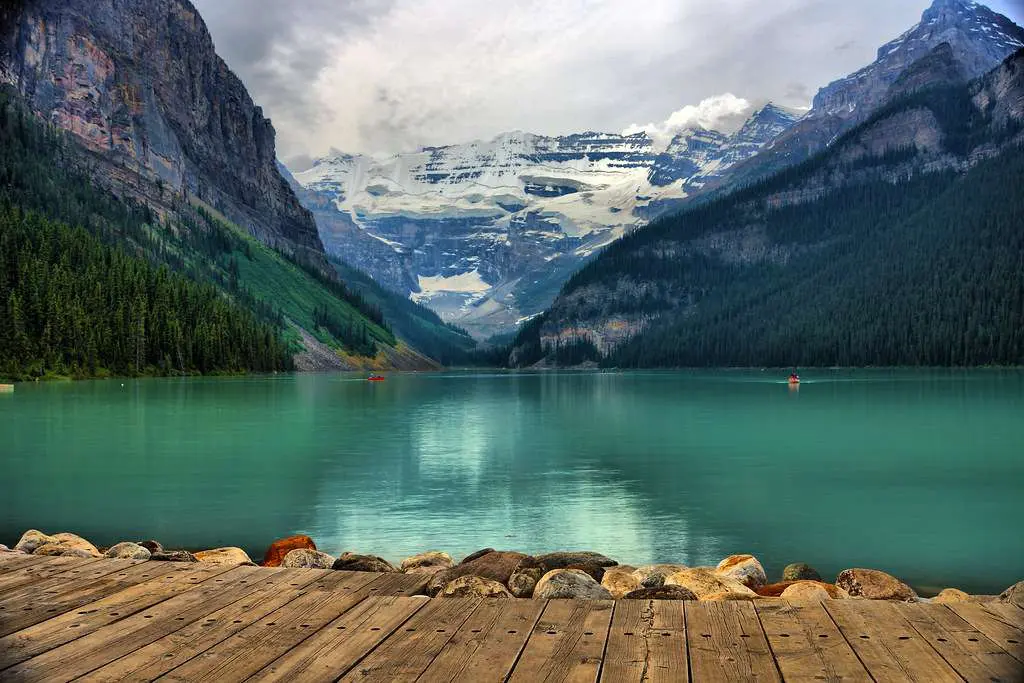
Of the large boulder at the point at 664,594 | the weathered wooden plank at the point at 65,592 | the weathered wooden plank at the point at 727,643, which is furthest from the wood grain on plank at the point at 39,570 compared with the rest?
the weathered wooden plank at the point at 727,643

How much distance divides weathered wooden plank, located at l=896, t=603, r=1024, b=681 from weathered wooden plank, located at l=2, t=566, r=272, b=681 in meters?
7.38

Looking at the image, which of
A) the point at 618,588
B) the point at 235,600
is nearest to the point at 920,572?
the point at 618,588

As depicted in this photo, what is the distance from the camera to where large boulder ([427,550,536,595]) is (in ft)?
44.5

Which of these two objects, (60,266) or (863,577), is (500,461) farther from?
(60,266)

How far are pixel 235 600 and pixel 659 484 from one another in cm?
3004

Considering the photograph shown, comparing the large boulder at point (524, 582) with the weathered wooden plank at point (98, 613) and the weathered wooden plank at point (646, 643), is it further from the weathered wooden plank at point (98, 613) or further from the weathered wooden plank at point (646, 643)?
the weathered wooden plank at point (98, 613)

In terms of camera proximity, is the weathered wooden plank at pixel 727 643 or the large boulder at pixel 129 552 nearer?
the weathered wooden plank at pixel 727 643

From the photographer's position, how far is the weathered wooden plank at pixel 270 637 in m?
7.52

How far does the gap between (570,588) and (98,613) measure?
634 centimetres

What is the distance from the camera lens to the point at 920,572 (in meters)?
22.7

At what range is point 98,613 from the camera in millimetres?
9383

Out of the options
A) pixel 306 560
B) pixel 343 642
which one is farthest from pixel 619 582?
pixel 343 642

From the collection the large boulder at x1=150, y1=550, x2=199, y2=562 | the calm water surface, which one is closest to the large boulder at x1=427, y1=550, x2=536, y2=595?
the large boulder at x1=150, y1=550, x2=199, y2=562

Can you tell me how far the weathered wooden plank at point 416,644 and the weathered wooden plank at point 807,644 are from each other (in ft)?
10.3
